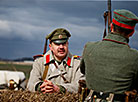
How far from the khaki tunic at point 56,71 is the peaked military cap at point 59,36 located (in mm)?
363

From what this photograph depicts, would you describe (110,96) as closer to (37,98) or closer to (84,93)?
(84,93)

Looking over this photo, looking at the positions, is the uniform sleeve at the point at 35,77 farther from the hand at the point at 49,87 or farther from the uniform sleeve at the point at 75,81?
the uniform sleeve at the point at 75,81

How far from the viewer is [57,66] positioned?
6.13 meters

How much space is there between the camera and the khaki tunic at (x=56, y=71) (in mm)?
6047

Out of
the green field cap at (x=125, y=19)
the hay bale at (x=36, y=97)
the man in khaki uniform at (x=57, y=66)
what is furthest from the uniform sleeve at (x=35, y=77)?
the green field cap at (x=125, y=19)

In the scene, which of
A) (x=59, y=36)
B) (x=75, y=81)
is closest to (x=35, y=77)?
(x=75, y=81)

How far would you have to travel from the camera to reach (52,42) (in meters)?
6.13

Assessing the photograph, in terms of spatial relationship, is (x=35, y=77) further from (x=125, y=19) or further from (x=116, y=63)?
Answer: (x=125, y=19)

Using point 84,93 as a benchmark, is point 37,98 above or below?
below

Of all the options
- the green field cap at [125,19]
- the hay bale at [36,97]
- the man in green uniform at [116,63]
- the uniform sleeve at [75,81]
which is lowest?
the hay bale at [36,97]

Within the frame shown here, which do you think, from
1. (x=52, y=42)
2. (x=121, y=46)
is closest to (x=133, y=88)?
(x=121, y=46)

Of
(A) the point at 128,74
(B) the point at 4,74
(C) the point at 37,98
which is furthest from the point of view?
(B) the point at 4,74

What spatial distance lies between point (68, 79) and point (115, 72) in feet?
8.16

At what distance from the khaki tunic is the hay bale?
1.30 feet
